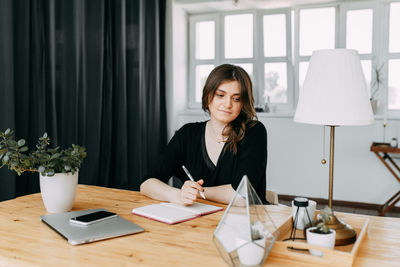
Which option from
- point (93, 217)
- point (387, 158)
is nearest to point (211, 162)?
point (93, 217)

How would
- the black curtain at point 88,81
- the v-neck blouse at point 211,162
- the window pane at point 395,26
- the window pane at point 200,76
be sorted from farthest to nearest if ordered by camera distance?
the window pane at point 200,76, the window pane at point 395,26, the black curtain at point 88,81, the v-neck blouse at point 211,162

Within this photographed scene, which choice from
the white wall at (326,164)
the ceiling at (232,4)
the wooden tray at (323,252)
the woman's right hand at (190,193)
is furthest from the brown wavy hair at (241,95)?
the ceiling at (232,4)

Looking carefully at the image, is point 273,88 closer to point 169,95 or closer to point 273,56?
point 273,56

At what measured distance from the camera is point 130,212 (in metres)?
1.54

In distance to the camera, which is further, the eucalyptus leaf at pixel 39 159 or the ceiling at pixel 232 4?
the ceiling at pixel 232 4

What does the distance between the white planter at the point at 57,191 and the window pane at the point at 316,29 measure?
3.66 meters

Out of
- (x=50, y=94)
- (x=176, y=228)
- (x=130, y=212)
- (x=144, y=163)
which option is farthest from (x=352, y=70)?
(x=144, y=163)

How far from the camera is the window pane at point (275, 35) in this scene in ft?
15.1

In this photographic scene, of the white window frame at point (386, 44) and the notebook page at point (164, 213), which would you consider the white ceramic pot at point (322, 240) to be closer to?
the notebook page at point (164, 213)

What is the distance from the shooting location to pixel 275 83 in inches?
186

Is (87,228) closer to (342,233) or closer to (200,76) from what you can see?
(342,233)

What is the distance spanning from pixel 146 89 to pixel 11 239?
3.04 m

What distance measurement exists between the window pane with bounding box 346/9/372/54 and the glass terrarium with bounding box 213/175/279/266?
3.73m

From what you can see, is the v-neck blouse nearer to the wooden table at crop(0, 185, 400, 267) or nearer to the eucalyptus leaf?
the wooden table at crop(0, 185, 400, 267)
